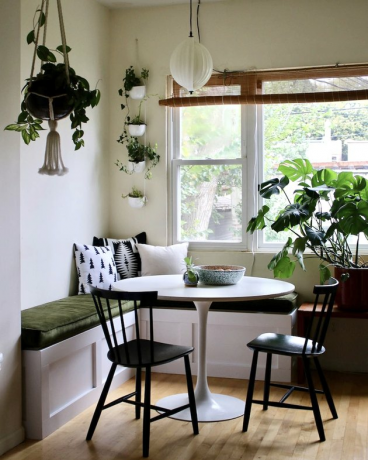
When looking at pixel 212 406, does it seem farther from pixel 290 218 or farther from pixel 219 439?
pixel 290 218

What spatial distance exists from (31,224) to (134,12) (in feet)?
7.15

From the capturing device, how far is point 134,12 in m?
5.04

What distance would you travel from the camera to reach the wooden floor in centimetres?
299

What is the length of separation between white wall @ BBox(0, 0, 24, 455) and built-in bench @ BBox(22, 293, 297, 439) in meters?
0.09

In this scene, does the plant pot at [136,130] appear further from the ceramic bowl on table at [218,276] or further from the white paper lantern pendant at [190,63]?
the ceramic bowl on table at [218,276]

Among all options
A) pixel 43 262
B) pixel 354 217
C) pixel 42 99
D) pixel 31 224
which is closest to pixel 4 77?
pixel 42 99

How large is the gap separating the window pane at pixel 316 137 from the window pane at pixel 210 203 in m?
0.28

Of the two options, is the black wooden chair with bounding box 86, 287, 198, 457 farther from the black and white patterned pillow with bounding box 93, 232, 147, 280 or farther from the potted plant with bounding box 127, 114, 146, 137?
the potted plant with bounding box 127, 114, 146, 137

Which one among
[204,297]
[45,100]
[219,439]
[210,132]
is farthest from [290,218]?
[45,100]

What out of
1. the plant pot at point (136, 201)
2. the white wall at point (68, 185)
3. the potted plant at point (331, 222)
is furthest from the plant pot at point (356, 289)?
the white wall at point (68, 185)

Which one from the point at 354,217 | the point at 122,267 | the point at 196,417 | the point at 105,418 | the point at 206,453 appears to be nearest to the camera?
the point at 206,453

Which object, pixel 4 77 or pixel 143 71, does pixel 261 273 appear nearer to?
pixel 143 71

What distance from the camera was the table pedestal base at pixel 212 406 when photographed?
3.44 m

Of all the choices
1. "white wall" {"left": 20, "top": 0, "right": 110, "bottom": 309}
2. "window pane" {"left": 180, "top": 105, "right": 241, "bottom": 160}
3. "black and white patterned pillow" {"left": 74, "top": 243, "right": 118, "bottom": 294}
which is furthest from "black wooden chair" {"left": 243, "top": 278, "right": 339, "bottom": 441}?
A: "window pane" {"left": 180, "top": 105, "right": 241, "bottom": 160}
